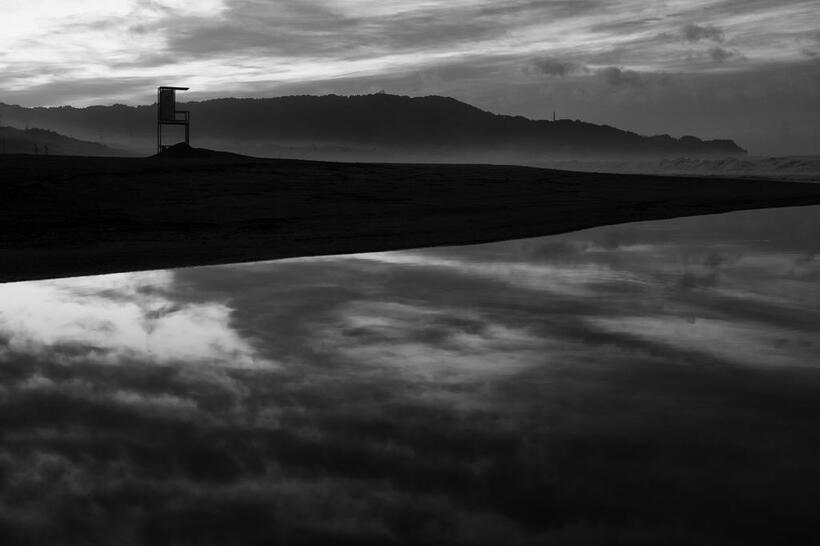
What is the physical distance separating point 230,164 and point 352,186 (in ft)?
17.0

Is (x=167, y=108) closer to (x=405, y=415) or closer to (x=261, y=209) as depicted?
(x=261, y=209)

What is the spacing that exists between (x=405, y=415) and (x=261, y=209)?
682 inches

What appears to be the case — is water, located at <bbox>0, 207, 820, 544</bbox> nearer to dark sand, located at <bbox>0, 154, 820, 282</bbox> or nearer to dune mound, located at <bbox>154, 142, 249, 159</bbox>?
dark sand, located at <bbox>0, 154, 820, 282</bbox>

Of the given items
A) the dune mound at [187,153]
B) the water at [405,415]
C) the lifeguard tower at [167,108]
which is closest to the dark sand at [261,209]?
the dune mound at [187,153]

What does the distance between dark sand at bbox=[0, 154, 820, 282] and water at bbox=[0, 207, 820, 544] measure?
4569 millimetres

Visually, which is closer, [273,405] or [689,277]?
[273,405]

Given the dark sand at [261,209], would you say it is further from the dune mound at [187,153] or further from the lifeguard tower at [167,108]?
the lifeguard tower at [167,108]

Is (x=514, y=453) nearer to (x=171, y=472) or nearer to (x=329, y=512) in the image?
(x=329, y=512)

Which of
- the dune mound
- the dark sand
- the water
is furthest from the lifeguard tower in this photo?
the water

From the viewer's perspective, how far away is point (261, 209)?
71.9 feet

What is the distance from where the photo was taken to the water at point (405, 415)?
3.78m

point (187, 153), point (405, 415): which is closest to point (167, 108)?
point (187, 153)

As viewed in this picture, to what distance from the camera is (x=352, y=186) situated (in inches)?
1112

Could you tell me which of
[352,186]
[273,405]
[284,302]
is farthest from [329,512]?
[352,186]
